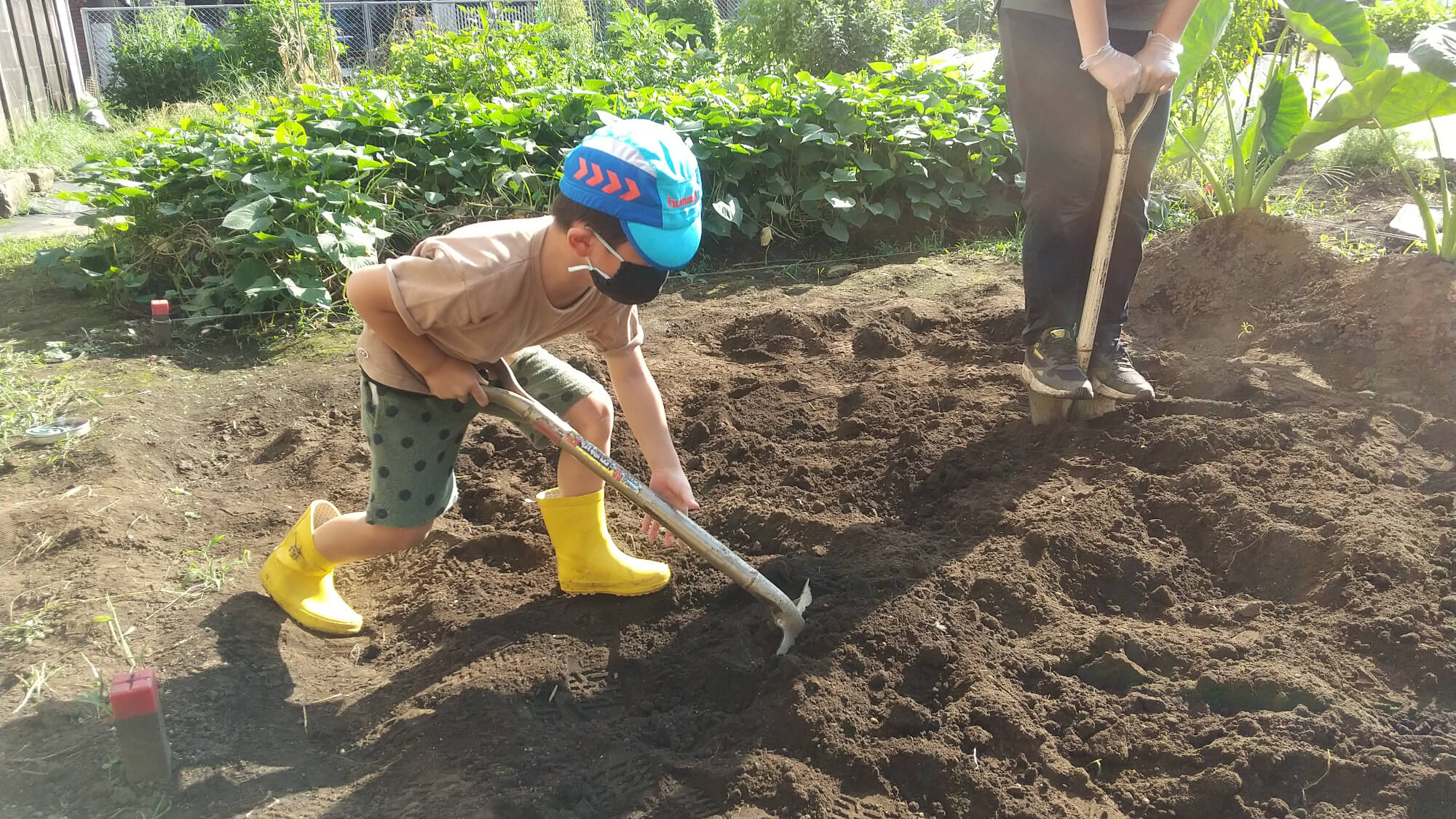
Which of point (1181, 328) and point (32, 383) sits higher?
point (1181, 328)

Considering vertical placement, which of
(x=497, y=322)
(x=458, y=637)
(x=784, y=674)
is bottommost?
(x=458, y=637)

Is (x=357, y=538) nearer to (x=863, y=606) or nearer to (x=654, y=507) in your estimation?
(x=654, y=507)

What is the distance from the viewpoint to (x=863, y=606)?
91.7 inches

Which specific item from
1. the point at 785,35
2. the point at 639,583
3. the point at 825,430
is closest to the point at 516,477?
the point at 639,583

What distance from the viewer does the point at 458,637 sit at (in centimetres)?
245

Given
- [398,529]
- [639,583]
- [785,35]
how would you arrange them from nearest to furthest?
[398,529]
[639,583]
[785,35]

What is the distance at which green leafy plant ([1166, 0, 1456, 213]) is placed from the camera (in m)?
3.42

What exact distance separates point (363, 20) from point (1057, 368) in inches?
589

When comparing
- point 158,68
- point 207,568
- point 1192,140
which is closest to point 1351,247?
point 1192,140

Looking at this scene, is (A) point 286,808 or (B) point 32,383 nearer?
(A) point 286,808

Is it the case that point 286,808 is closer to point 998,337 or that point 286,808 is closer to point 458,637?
point 458,637

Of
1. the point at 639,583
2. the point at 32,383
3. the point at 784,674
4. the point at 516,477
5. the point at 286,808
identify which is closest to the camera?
the point at 286,808

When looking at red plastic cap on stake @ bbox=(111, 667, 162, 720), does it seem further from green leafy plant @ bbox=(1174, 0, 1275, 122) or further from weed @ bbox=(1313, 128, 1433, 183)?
weed @ bbox=(1313, 128, 1433, 183)

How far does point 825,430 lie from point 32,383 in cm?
298
